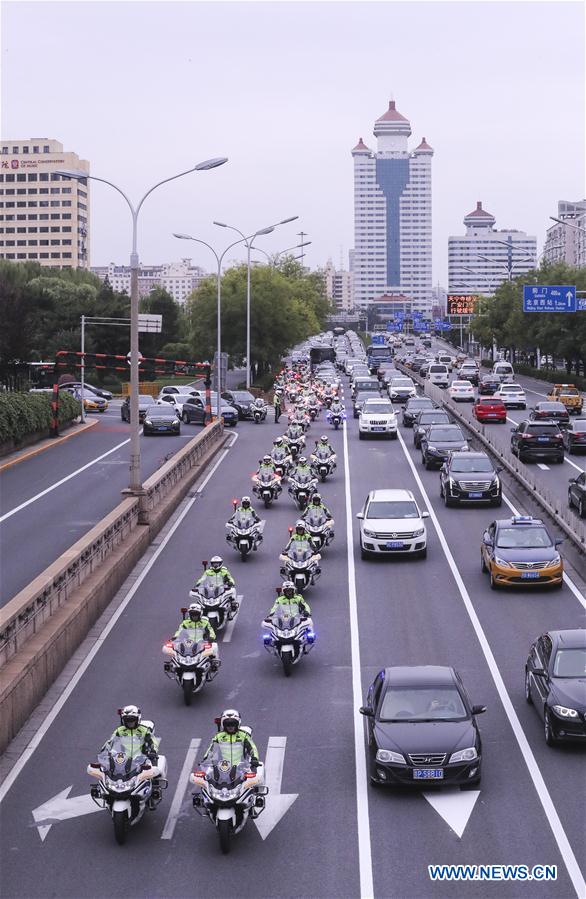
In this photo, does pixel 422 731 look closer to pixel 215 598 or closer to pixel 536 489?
pixel 215 598

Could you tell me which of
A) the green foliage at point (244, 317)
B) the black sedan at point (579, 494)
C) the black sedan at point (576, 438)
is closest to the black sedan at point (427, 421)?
the black sedan at point (576, 438)

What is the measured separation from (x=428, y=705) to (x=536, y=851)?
2746 mm

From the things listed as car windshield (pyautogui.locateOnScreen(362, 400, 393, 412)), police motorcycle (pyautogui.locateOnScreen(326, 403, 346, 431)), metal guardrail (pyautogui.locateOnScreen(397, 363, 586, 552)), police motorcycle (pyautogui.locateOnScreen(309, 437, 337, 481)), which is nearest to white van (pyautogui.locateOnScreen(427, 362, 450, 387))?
metal guardrail (pyautogui.locateOnScreen(397, 363, 586, 552))

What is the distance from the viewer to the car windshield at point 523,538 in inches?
992

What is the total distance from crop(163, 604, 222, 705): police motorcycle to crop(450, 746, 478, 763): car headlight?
4895 millimetres

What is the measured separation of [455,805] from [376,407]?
38.8 metres

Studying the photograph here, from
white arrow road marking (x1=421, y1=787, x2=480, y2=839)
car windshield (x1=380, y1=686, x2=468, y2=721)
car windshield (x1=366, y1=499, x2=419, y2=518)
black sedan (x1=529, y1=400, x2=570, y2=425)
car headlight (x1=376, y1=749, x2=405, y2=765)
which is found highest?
black sedan (x1=529, y1=400, x2=570, y2=425)

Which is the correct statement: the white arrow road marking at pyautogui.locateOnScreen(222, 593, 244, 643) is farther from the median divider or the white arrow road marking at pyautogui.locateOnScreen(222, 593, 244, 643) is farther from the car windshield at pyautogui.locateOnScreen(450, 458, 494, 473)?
the car windshield at pyautogui.locateOnScreen(450, 458, 494, 473)

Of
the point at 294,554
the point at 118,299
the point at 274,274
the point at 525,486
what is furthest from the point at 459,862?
the point at 118,299

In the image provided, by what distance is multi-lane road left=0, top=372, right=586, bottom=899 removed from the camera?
484 inches

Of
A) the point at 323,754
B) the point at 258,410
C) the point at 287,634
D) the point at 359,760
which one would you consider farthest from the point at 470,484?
the point at 258,410

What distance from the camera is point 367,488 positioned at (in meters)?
38.4

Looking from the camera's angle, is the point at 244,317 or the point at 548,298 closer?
the point at 548,298

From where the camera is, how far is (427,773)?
555 inches
